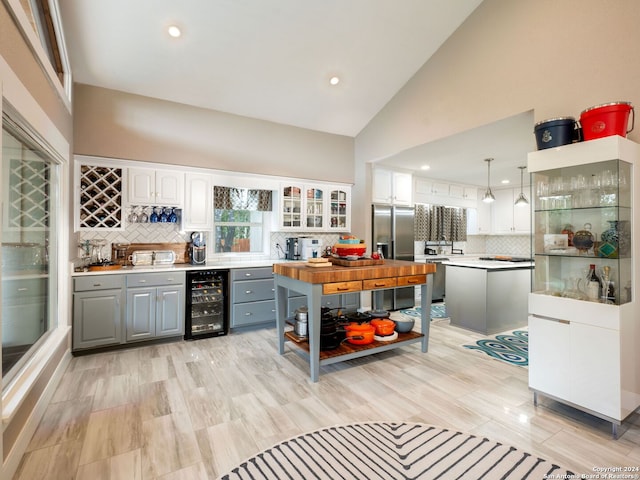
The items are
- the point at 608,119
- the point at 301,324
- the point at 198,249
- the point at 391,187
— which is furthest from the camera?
the point at 391,187

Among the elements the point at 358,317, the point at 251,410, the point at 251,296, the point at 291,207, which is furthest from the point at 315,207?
the point at 251,410

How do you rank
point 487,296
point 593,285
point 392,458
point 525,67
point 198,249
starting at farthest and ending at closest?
point 198,249
point 487,296
point 525,67
point 593,285
point 392,458

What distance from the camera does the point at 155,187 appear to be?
4.03 meters

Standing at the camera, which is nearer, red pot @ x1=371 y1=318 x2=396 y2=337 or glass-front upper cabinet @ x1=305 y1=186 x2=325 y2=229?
red pot @ x1=371 y1=318 x2=396 y2=337

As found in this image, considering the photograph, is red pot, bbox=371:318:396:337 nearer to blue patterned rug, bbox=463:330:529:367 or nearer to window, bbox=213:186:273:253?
blue patterned rug, bbox=463:330:529:367

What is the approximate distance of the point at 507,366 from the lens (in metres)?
3.21

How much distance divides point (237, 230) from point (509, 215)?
224 inches

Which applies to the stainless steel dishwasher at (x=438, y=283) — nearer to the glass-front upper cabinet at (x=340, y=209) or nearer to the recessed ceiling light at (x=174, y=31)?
Result: the glass-front upper cabinet at (x=340, y=209)

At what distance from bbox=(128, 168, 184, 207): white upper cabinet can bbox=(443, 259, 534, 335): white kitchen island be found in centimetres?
392

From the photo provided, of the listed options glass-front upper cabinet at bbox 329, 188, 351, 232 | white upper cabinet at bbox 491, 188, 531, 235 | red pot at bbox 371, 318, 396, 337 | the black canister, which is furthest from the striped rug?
white upper cabinet at bbox 491, 188, 531, 235

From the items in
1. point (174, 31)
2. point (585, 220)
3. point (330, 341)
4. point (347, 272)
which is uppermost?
point (174, 31)

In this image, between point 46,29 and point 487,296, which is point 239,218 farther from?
point 487,296

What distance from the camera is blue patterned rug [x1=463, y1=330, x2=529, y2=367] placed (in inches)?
133

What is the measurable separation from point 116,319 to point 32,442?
163cm
